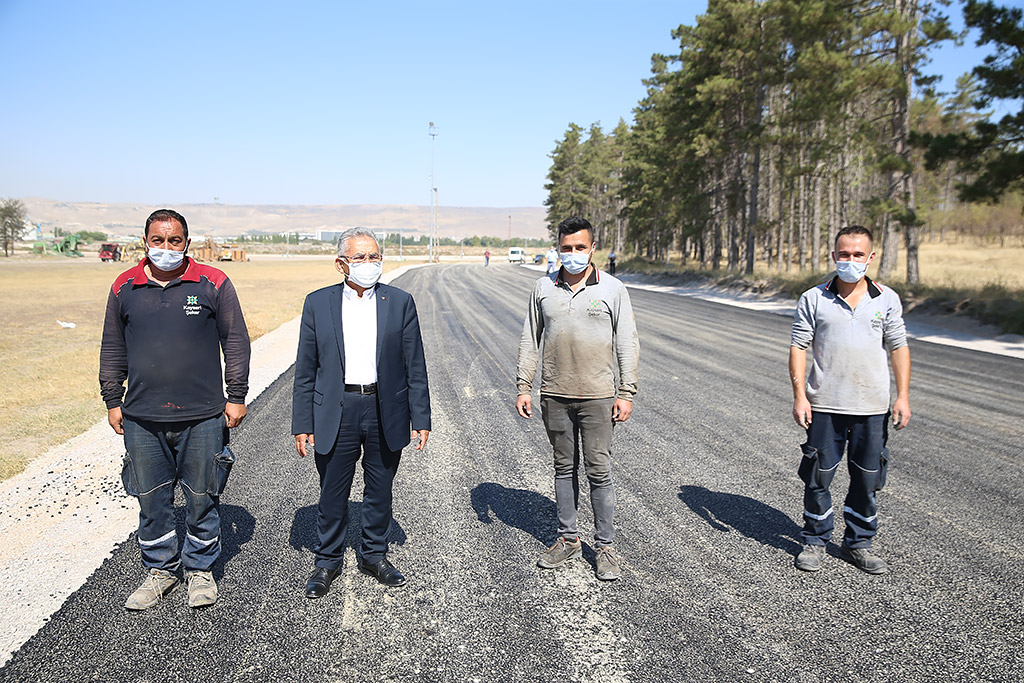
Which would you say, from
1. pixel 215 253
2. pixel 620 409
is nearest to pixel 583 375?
pixel 620 409

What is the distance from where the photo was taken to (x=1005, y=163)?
15547mm

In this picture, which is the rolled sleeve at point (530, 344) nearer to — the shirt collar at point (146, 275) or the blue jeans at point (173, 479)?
the blue jeans at point (173, 479)

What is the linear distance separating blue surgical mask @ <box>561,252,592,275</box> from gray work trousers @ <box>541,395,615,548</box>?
31.6 inches

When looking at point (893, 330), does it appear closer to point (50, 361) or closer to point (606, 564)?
point (606, 564)

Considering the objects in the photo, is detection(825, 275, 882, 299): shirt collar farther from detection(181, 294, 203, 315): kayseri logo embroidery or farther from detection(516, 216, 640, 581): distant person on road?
detection(181, 294, 203, 315): kayseri logo embroidery

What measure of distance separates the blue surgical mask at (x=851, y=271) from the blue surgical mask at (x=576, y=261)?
162 cm

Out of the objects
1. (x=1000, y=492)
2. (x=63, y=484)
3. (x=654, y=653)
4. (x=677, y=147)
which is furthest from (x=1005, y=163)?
(x=677, y=147)

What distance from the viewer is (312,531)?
4.51 metres

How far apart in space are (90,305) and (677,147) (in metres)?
31.2

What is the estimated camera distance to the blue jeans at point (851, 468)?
4039 mm

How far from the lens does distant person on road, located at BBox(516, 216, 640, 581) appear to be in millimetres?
3922

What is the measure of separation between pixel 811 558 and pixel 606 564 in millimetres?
1316

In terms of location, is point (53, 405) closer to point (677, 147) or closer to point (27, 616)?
point (27, 616)

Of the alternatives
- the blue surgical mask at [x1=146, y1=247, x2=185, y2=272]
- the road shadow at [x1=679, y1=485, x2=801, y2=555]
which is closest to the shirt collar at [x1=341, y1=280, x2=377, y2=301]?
the blue surgical mask at [x1=146, y1=247, x2=185, y2=272]
